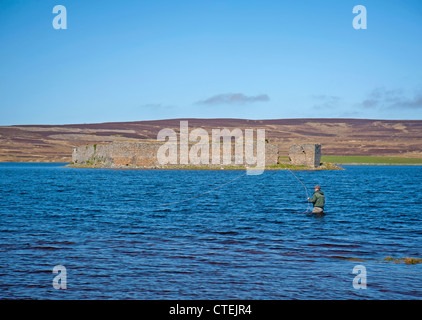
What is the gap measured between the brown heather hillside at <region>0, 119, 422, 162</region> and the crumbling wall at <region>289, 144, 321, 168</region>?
190 feet

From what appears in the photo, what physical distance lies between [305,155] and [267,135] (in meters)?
89.5

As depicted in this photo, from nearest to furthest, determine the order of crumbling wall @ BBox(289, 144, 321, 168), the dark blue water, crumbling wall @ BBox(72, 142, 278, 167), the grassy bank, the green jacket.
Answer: the dark blue water → the green jacket → crumbling wall @ BBox(72, 142, 278, 167) → crumbling wall @ BBox(289, 144, 321, 168) → the grassy bank

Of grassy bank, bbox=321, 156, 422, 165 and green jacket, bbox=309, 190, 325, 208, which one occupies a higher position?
grassy bank, bbox=321, 156, 422, 165

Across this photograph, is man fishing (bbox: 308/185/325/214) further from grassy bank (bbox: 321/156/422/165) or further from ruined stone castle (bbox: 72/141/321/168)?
grassy bank (bbox: 321/156/422/165)

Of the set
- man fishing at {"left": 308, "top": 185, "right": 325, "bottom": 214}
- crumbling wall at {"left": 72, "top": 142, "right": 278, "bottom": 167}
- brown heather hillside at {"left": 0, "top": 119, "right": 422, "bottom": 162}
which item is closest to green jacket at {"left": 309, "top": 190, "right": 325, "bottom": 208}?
man fishing at {"left": 308, "top": 185, "right": 325, "bottom": 214}

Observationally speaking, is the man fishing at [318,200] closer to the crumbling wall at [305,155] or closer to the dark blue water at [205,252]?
the dark blue water at [205,252]

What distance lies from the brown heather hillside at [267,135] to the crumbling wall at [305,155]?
2278 inches

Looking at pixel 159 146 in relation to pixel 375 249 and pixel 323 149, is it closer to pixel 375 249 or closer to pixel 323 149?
pixel 375 249

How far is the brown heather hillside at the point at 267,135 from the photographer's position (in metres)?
132

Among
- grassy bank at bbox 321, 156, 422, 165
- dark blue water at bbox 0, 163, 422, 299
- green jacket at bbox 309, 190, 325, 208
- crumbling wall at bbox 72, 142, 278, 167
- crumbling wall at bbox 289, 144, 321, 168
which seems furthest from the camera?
grassy bank at bbox 321, 156, 422, 165

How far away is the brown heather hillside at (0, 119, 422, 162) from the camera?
13200 centimetres

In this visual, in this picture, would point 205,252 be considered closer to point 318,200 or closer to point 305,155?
point 318,200

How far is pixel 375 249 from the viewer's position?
12.2 m
